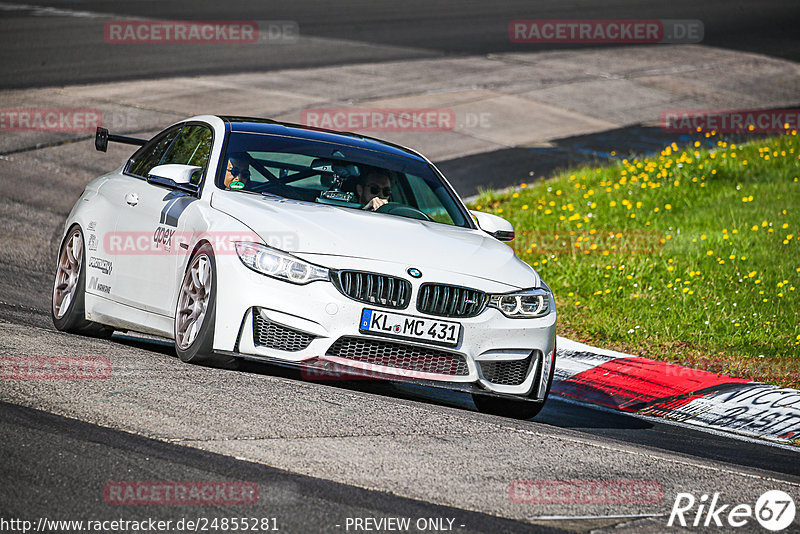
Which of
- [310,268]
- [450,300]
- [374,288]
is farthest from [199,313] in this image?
[450,300]

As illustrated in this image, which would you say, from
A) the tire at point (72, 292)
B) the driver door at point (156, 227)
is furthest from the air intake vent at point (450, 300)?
the tire at point (72, 292)

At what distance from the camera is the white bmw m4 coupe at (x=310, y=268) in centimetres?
631

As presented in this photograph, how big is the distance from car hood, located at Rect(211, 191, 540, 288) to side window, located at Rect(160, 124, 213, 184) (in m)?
0.64

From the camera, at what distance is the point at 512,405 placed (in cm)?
718

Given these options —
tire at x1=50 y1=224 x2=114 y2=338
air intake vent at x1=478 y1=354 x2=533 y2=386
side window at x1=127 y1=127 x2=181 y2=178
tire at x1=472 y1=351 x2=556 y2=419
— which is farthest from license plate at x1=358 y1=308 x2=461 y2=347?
side window at x1=127 y1=127 x2=181 y2=178

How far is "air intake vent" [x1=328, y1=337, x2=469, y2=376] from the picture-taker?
249 inches

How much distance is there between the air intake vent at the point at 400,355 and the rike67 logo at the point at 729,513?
170 centimetres

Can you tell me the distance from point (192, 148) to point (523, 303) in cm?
268

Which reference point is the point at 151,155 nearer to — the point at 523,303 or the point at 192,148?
the point at 192,148

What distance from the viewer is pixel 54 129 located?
17219 mm

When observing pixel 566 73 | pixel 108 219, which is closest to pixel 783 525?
pixel 108 219

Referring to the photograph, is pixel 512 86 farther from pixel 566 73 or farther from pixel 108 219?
pixel 108 219

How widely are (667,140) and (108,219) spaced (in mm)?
13807

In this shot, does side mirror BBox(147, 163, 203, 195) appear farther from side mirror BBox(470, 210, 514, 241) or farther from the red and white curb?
the red and white curb
